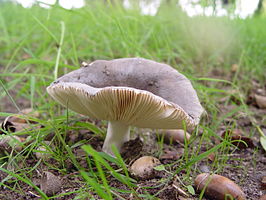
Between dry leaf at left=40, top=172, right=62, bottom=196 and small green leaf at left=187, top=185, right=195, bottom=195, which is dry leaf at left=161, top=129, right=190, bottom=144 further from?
dry leaf at left=40, top=172, right=62, bottom=196

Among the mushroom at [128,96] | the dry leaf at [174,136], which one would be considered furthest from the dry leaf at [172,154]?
the mushroom at [128,96]

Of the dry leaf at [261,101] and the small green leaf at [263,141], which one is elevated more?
the dry leaf at [261,101]

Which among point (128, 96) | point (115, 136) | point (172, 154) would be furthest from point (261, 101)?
point (128, 96)

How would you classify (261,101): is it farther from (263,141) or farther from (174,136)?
(174,136)

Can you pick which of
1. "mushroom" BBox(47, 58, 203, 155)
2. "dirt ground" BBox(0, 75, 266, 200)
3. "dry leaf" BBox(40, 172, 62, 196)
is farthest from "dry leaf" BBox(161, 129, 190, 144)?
"dry leaf" BBox(40, 172, 62, 196)

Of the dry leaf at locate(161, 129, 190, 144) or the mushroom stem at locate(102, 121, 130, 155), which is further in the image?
the dry leaf at locate(161, 129, 190, 144)

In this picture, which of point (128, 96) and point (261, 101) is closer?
point (128, 96)

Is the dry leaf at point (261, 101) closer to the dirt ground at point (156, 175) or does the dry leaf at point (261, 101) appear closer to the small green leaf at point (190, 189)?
the dirt ground at point (156, 175)
